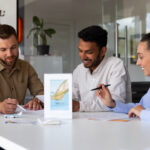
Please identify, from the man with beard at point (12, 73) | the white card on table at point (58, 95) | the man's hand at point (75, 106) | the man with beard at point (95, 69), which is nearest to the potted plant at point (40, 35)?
the man with beard at point (12, 73)

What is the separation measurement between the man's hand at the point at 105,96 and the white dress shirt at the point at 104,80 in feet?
0.49

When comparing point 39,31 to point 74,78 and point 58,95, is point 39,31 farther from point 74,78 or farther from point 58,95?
point 58,95

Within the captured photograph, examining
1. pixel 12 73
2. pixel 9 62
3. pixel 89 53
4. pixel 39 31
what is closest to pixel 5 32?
pixel 9 62

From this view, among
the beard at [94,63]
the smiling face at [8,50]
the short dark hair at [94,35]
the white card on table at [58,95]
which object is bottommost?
the white card on table at [58,95]

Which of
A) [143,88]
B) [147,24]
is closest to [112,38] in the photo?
[147,24]

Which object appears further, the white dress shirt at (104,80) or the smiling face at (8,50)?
the smiling face at (8,50)

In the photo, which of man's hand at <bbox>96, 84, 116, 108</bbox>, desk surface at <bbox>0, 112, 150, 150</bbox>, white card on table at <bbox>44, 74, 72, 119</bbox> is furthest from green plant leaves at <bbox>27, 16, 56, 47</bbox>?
desk surface at <bbox>0, 112, 150, 150</bbox>

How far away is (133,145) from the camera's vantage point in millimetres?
931

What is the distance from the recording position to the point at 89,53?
244cm

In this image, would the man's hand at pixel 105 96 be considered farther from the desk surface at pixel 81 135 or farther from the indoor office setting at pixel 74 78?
the desk surface at pixel 81 135

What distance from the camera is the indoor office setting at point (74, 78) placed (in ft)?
3.64

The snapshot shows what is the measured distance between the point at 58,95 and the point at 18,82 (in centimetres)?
110

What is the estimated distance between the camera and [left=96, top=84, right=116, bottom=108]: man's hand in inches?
71.5

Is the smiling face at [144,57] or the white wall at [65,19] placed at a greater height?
the white wall at [65,19]
